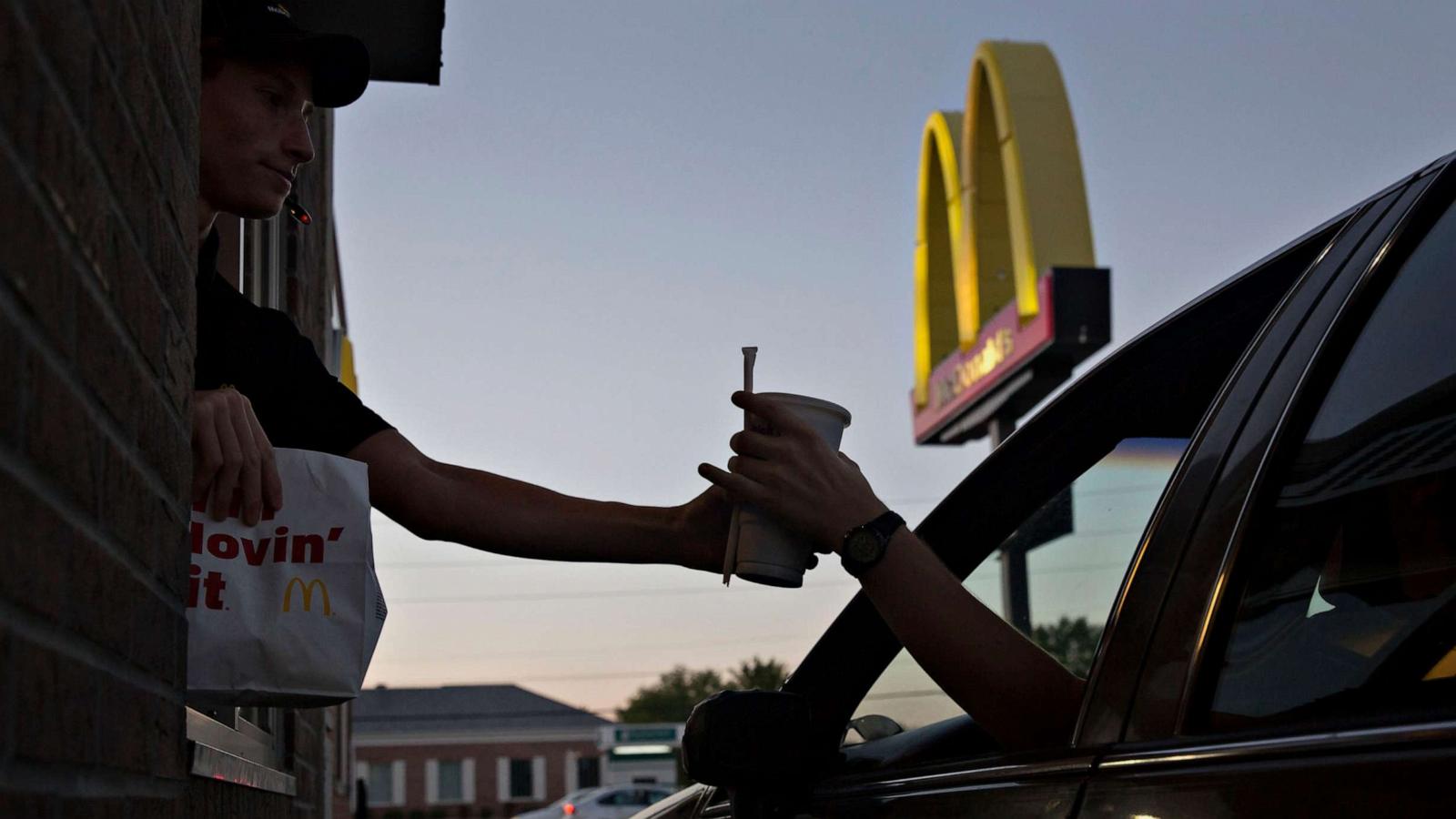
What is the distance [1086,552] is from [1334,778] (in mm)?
1181

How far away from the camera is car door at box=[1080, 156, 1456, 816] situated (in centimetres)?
133

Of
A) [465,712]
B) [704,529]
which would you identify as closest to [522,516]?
[704,529]

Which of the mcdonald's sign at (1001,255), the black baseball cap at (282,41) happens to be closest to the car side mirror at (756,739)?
the black baseball cap at (282,41)

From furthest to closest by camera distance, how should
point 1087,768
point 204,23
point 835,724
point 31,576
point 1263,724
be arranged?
point 204,23, point 835,724, point 1087,768, point 1263,724, point 31,576

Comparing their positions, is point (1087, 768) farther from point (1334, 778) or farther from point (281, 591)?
point (281, 591)

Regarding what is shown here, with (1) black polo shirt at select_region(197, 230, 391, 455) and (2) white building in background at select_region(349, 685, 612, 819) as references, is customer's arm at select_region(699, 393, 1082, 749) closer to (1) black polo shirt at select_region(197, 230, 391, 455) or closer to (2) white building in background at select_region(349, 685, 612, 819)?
(1) black polo shirt at select_region(197, 230, 391, 455)

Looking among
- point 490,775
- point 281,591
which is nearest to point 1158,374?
point 281,591

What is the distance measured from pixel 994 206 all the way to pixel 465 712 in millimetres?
65310

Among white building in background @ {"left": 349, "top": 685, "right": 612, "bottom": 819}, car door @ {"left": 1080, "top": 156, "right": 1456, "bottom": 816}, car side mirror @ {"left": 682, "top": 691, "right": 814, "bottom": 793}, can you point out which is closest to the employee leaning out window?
car side mirror @ {"left": 682, "top": 691, "right": 814, "bottom": 793}

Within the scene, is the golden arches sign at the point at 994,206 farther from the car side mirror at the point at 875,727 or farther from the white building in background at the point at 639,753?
the white building in background at the point at 639,753

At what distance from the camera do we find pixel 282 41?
99.9 inches

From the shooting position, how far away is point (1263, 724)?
1.41m

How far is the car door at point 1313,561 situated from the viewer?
1.33m

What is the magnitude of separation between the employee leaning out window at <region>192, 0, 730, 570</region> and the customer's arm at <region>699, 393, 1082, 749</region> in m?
0.65
